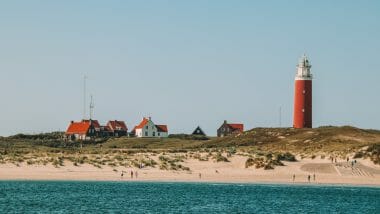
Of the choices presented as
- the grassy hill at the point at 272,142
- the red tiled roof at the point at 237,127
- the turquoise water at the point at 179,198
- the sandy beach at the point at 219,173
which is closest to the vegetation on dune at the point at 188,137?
the red tiled roof at the point at 237,127

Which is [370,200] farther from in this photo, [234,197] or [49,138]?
[49,138]

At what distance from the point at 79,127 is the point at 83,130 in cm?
173

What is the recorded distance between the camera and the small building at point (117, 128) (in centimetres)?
11781

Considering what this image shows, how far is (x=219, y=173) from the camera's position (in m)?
65.8

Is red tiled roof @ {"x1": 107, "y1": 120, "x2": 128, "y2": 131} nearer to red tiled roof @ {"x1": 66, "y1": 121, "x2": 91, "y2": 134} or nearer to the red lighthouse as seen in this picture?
red tiled roof @ {"x1": 66, "y1": 121, "x2": 91, "y2": 134}

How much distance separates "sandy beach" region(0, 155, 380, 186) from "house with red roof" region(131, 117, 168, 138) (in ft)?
160

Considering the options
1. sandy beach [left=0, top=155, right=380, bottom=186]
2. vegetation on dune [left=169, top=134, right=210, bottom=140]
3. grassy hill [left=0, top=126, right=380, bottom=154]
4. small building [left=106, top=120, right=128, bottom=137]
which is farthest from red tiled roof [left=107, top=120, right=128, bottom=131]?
sandy beach [left=0, top=155, right=380, bottom=186]

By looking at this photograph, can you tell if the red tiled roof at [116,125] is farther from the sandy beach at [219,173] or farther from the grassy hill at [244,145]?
the sandy beach at [219,173]

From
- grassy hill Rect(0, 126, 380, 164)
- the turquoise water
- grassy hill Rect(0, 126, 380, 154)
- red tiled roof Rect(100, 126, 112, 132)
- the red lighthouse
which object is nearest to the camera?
the turquoise water

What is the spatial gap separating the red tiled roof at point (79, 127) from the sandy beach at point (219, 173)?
44768 mm

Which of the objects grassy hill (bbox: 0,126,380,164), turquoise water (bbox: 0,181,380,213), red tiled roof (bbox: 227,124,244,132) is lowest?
turquoise water (bbox: 0,181,380,213)

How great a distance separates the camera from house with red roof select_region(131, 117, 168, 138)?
11669cm

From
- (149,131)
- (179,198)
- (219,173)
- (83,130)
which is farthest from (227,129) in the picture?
(179,198)

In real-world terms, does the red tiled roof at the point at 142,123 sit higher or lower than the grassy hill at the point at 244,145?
higher
